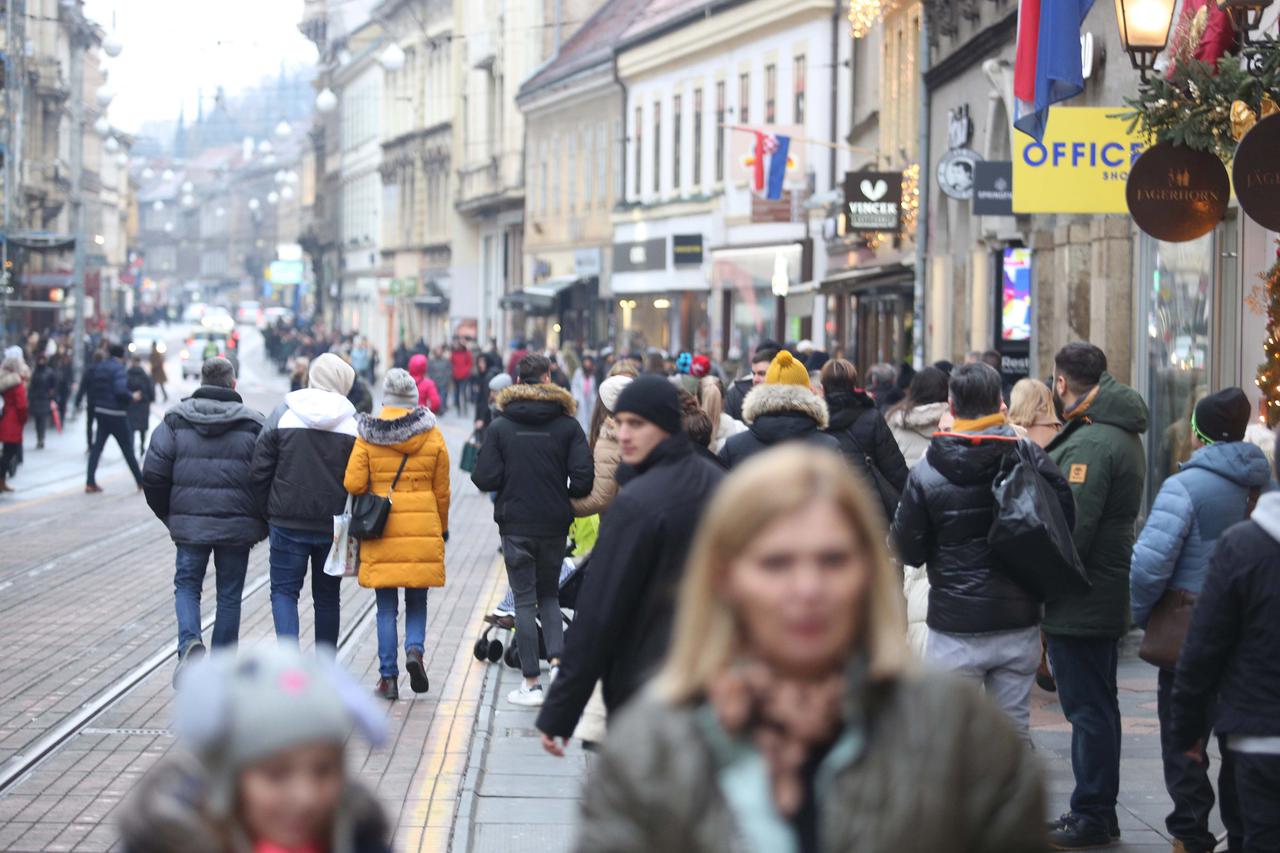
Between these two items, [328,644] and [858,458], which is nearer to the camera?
[858,458]

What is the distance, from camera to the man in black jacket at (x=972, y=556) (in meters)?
7.89

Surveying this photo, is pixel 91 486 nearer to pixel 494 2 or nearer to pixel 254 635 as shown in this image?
pixel 254 635

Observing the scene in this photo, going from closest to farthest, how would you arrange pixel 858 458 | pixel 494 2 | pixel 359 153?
pixel 858 458
pixel 494 2
pixel 359 153

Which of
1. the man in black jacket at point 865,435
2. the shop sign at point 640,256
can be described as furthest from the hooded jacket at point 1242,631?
the shop sign at point 640,256

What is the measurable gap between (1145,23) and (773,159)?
2460 centimetres

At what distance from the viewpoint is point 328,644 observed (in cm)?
1182

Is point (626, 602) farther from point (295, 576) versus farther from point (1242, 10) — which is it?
point (1242, 10)

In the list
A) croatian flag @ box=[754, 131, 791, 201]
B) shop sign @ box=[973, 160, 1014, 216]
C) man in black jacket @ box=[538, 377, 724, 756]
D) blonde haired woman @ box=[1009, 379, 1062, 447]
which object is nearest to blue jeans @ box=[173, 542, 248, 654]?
blonde haired woman @ box=[1009, 379, 1062, 447]

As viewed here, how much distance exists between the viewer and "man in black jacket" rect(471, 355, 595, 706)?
449 inches

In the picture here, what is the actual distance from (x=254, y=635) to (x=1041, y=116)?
21.1 feet

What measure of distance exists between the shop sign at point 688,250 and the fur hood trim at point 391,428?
34998 mm

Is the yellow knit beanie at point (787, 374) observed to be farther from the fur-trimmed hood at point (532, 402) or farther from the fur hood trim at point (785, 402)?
the fur-trimmed hood at point (532, 402)

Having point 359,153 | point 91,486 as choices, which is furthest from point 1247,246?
point 359,153

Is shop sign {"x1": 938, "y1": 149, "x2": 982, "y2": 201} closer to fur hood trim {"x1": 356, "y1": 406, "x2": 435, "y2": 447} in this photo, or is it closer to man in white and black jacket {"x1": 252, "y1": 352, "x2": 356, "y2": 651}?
fur hood trim {"x1": 356, "y1": 406, "x2": 435, "y2": 447}
